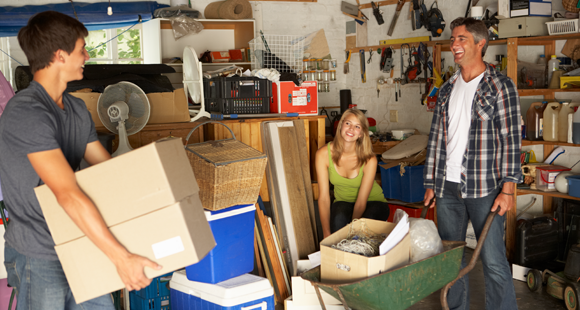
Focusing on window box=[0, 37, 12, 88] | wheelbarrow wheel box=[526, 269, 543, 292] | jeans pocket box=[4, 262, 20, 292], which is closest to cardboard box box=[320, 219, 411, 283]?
jeans pocket box=[4, 262, 20, 292]

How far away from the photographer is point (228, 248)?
9.36 feet

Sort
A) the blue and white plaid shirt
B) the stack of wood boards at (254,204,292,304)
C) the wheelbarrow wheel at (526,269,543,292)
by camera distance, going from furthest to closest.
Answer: the wheelbarrow wheel at (526,269,543,292) < the stack of wood boards at (254,204,292,304) < the blue and white plaid shirt

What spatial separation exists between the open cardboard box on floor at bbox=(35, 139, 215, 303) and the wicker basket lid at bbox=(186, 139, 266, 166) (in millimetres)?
1100

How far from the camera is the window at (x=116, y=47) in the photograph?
19.4ft

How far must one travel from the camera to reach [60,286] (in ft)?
5.65

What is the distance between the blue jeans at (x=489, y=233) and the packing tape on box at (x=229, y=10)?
3.66 metres

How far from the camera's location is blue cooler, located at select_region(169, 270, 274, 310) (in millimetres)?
2695

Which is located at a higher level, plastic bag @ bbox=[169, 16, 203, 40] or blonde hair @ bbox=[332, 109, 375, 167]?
plastic bag @ bbox=[169, 16, 203, 40]

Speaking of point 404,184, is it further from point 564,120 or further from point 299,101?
point 564,120

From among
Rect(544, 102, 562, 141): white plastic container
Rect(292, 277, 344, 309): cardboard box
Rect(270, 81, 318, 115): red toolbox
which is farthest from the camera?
Rect(270, 81, 318, 115): red toolbox

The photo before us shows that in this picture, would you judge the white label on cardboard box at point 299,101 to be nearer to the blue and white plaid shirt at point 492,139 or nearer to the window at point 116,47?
the blue and white plaid shirt at point 492,139

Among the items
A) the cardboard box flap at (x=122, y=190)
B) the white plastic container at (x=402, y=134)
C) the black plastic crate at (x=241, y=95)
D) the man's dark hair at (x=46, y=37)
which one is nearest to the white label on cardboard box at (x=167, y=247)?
the cardboard box flap at (x=122, y=190)

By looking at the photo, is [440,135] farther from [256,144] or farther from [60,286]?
[60,286]

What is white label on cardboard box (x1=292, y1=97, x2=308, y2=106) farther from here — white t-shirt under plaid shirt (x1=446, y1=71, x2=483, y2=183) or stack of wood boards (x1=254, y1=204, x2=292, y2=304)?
white t-shirt under plaid shirt (x1=446, y1=71, x2=483, y2=183)
